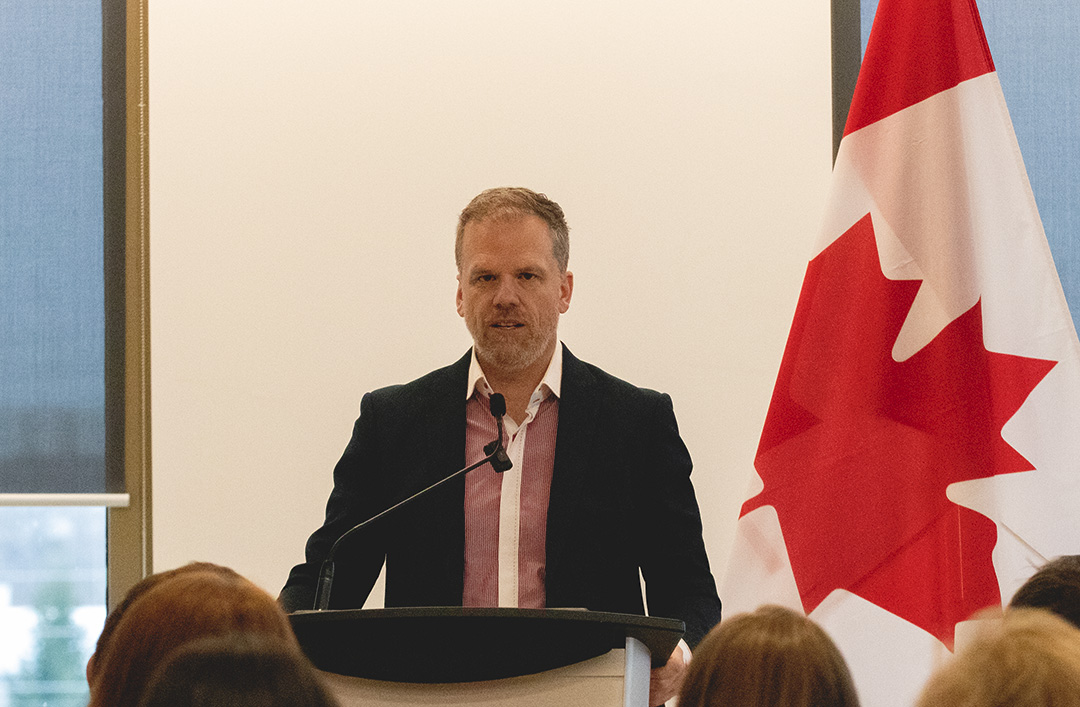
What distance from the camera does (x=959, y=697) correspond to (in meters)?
0.85

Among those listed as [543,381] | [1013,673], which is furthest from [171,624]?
[543,381]

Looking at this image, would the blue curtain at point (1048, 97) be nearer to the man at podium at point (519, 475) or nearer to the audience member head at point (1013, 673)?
the man at podium at point (519, 475)

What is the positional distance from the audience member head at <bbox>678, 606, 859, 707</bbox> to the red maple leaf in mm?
1380

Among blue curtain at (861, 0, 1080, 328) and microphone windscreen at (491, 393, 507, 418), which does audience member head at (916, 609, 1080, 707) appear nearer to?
microphone windscreen at (491, 393, 507, 418)

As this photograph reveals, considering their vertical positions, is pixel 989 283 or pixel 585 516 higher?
pixel 989 283

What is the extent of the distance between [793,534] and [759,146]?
1171 millimetres

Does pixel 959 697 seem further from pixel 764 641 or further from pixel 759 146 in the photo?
pixel 759 146

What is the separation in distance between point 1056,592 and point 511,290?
1177mm

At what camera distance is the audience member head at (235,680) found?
29.6 inches

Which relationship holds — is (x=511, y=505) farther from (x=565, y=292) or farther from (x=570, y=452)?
(x=565, y=292)

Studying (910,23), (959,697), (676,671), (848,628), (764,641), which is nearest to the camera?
(959,697)

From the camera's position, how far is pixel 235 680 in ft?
2.50

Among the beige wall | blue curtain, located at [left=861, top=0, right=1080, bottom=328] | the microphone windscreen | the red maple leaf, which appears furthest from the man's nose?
blue curtain, located at [left=861, top=0, right=1080, bottom=328]

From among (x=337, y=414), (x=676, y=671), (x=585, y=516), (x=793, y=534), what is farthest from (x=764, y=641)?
(x=337, y=414)
